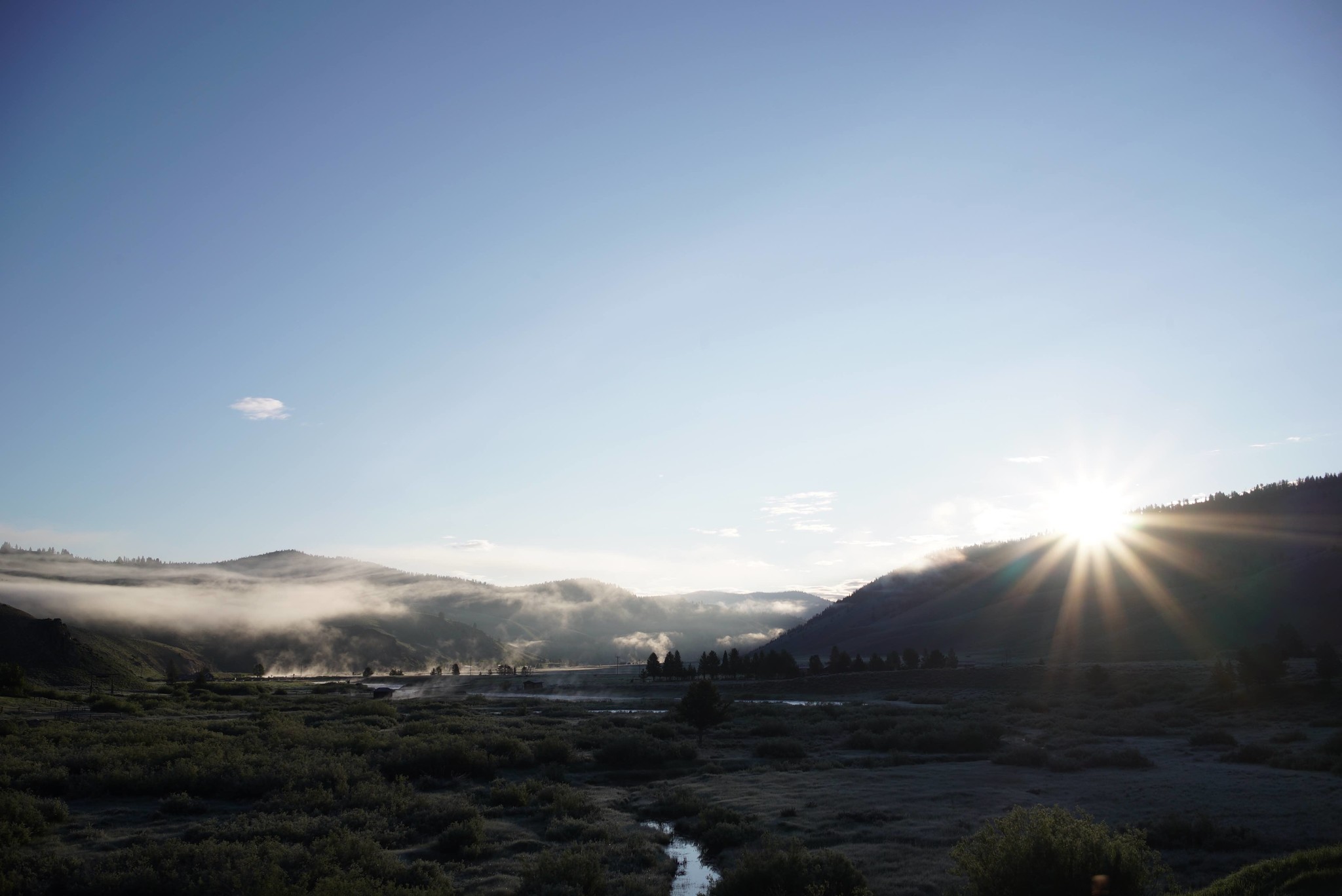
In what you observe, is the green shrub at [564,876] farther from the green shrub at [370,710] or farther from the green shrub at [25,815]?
the green shrub at [370,710]

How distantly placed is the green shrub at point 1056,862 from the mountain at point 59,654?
352ft

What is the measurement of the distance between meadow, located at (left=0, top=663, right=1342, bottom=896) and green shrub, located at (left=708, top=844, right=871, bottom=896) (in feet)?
0.17

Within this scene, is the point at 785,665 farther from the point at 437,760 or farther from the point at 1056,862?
the point at 1056,862

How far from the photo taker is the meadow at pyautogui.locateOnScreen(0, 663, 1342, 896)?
595 inches

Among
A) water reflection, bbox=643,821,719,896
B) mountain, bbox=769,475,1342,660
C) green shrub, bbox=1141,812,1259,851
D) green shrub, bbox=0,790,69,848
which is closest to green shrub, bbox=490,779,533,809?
water reflection, bbox=643,821,719,896

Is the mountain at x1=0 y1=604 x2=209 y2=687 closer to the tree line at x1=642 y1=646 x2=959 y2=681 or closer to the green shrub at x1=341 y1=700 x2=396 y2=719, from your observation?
the green shrub at x1=341 y1=700 x2=396 y2=719

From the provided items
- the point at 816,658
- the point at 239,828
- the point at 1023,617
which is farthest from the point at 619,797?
the point at 1023,617

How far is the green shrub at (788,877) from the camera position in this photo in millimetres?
14219

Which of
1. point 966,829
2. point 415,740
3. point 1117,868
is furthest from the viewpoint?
point 415,740

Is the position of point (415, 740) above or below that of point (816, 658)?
above

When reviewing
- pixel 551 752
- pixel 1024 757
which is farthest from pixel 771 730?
pixel 1024 757

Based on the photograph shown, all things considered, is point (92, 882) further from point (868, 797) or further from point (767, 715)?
point (767, 715)

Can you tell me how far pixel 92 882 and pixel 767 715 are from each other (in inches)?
1930

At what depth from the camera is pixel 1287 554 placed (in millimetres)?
170125
